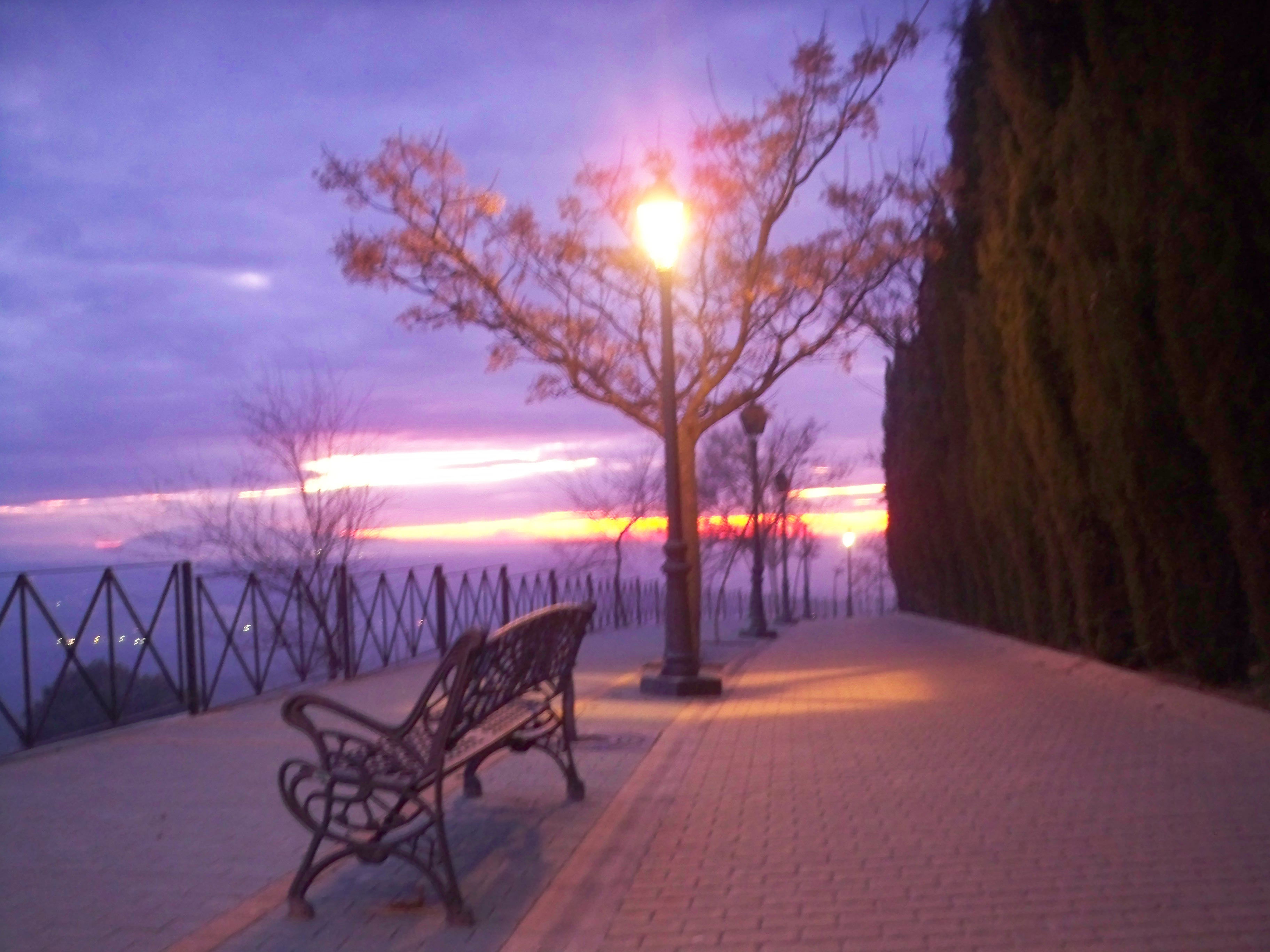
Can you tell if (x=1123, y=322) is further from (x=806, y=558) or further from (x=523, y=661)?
(x=806, y=558)

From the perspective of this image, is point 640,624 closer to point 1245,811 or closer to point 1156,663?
point 1156,663

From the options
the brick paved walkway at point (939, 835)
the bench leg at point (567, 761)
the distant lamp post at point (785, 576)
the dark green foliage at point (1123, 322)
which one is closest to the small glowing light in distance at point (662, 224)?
the dark green foliage at point (1123, 322)

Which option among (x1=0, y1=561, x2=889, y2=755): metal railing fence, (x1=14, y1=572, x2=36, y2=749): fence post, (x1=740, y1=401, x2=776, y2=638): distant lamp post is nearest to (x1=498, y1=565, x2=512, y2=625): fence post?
(x1=0, y1=561, x2=889, y2=755): metal railing fence

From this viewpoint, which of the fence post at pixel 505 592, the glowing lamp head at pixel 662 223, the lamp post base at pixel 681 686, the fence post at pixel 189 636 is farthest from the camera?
the fence post at pixel 505 592

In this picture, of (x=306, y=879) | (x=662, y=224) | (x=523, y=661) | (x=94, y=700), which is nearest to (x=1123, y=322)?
(x=662, y=224)

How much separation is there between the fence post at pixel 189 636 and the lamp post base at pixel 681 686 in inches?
180

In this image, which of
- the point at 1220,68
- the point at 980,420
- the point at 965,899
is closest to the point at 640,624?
the point at 980,420

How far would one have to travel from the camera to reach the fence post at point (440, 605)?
57.8ft

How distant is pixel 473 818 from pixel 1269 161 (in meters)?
7.55

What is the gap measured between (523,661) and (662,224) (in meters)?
6.91

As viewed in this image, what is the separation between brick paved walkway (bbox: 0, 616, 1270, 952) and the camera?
509cm

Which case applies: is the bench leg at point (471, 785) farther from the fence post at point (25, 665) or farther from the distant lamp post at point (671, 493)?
the distant lamp post at point (671, 493)

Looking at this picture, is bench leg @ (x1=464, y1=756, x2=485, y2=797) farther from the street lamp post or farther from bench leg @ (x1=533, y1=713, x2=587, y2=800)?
the street lamp post

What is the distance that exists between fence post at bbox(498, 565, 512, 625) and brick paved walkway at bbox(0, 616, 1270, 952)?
1026 cm
